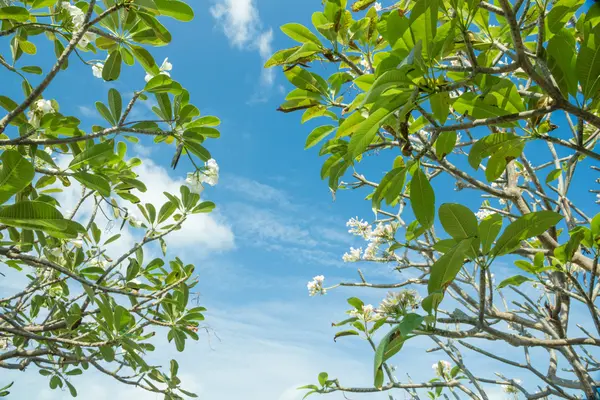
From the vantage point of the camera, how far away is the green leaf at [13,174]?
0.82 metres

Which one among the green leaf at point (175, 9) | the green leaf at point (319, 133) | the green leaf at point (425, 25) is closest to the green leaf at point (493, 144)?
the green leaf at point (425, 25)

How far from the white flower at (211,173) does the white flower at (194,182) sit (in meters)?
0.03

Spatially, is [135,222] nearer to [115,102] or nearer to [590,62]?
[115,102]

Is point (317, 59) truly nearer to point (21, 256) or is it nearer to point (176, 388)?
point (21, 256)

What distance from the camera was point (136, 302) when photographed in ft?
6.73

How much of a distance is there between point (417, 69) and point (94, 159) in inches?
43.9

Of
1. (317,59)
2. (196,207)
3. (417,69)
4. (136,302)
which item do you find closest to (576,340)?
(417,69)

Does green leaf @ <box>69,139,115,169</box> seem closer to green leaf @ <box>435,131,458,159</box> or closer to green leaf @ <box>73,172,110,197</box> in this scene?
Answer: green leaf @ <box>73,172,110,197</box>

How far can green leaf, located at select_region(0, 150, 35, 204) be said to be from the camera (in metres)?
0.82

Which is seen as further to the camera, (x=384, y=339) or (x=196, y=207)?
(x=196, y=207)

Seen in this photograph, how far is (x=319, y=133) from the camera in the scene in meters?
1.32

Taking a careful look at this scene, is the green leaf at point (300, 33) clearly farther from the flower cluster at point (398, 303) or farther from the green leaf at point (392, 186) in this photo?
the flower cluster at point (398, 303)

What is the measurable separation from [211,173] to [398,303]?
40.0 inches

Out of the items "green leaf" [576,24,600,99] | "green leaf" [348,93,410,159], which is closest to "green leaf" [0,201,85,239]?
"green leaf" [348,93,410,159]
